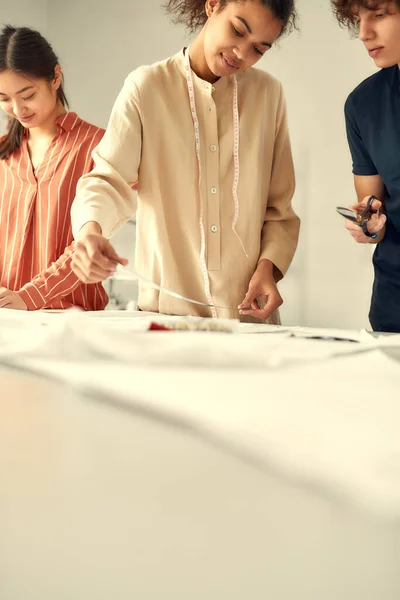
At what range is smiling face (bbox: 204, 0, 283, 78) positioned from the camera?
3.17 feet

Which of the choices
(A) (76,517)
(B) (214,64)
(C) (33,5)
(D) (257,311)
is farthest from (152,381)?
(C) (33,5)

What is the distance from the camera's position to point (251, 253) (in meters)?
1.06

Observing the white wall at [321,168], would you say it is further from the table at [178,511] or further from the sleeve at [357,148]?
the table at [178,511]

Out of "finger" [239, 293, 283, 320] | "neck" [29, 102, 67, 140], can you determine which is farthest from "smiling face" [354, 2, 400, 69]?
"neck" [29, 102, 67, 140]

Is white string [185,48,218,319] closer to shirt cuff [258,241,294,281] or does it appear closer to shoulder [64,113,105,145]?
shirt cuff [258,241,294,281]

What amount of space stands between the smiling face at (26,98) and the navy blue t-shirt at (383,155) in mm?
683

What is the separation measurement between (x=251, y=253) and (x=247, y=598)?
89 centimetres

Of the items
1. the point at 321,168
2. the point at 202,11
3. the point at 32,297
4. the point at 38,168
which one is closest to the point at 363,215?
the point at 202,11

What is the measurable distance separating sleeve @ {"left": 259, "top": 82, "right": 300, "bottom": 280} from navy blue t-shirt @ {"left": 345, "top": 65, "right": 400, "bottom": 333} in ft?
0.40

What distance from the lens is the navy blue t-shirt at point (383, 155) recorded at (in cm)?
103

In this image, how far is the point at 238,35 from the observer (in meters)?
0.97

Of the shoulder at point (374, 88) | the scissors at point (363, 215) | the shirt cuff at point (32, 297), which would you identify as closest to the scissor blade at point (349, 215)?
the scissors at point (363, 215)

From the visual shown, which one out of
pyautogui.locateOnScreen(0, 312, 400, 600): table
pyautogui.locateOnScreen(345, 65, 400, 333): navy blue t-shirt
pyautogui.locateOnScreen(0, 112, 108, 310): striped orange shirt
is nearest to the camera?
pyautogui.locateOnScreen(0, 312, 400, 600): table

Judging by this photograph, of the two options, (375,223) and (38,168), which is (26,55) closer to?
(38,168)
